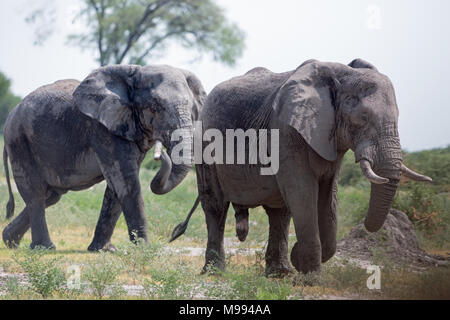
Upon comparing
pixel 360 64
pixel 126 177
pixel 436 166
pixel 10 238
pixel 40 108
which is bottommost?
pixel 10 238

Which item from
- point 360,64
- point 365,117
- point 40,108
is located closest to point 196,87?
point 40,108

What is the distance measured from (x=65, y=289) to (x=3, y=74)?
128 ft

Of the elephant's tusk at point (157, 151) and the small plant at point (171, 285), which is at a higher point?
the elephant's tusk at point (157, 151)

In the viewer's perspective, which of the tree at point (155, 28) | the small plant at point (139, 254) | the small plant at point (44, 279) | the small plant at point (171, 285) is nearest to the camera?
the small plant at point (171, 285)

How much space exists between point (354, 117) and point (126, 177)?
407cm

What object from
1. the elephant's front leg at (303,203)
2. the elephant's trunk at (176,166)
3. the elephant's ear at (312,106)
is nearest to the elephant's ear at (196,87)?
the elephant's trunk at (176,166)

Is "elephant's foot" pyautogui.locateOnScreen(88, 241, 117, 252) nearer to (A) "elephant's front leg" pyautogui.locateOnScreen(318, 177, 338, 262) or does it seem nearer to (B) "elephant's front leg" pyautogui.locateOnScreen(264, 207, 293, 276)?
(B) "elephant's front leg" pyautogui.locateOnScreen(264, 207, 293, 276)

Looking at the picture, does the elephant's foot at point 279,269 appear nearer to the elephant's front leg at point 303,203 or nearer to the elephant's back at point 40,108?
the elephant's front leg at point 303,203

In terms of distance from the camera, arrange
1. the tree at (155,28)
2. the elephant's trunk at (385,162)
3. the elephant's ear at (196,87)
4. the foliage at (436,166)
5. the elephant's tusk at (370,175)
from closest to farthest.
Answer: the elephant's tusk at (370,175)
the elephant's trunk at (385,162)
the elephant's ear at (196,87)
the foliage at (436,166)
the tree at (155,28)

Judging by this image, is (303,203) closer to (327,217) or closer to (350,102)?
(327,217)

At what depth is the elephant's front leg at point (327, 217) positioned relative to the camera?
28.6 feet

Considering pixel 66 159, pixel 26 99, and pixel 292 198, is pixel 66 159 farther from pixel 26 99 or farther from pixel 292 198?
pixel 292 198

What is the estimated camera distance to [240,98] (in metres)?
9.20

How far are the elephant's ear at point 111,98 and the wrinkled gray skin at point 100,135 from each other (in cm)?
1
